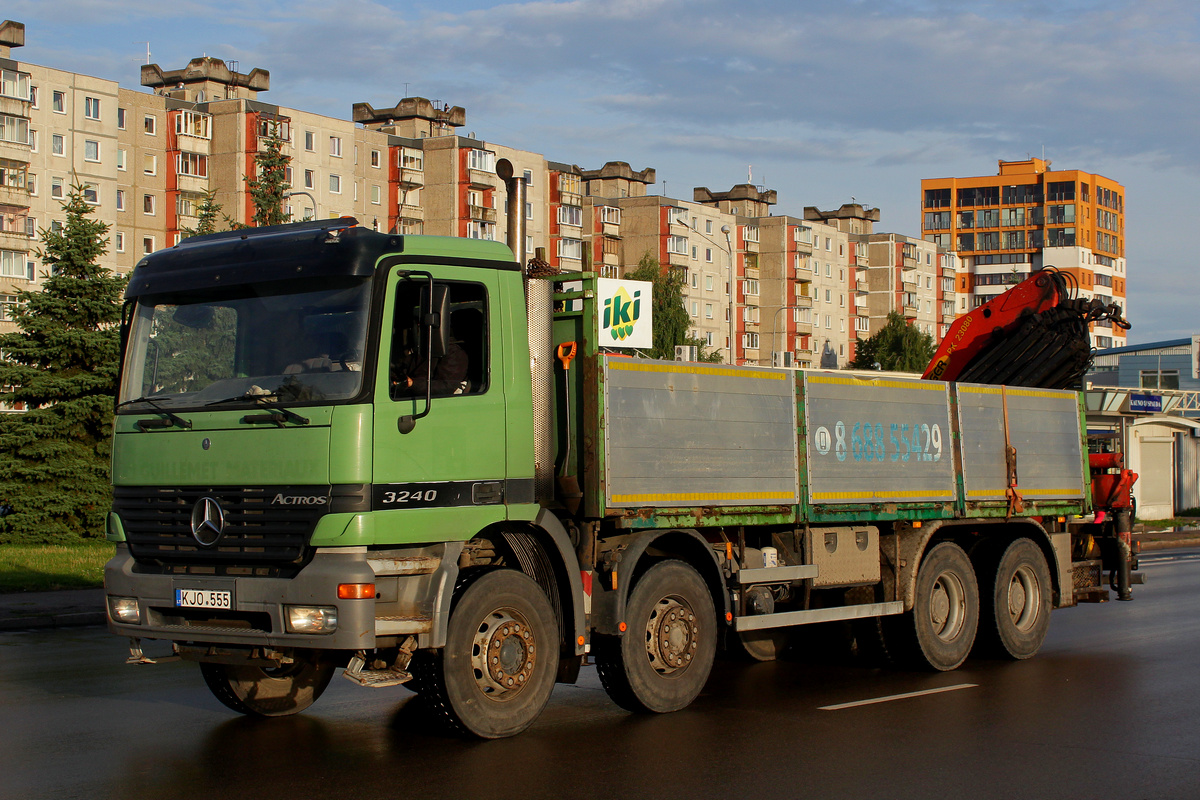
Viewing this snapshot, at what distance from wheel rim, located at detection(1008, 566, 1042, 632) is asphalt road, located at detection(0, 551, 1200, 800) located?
54 centimetres

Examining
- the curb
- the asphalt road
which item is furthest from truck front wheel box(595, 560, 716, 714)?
the curb

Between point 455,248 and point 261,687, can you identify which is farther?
point 261,687

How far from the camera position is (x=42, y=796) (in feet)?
22.2

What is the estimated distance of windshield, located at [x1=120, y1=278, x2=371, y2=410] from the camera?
7.75 meters

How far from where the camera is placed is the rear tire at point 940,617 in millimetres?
11281

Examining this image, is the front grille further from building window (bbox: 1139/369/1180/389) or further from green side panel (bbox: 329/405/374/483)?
building window (bbox: 1139/369/1180/389)

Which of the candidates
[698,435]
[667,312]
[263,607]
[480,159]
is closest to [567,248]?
[480,159]

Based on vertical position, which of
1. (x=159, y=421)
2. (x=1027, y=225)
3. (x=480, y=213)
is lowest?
(x=159, y=421)

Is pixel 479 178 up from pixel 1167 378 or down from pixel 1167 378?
up

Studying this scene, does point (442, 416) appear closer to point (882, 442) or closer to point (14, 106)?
point (882, 442)

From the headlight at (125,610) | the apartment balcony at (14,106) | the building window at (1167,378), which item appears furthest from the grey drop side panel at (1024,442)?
the building window at (1167,378)

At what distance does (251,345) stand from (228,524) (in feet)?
3.49

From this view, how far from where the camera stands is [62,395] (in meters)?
27.9

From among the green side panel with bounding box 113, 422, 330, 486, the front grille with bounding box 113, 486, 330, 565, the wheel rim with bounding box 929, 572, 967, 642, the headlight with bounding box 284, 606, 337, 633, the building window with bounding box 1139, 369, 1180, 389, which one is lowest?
the wheel rim with bounding box 929, 572, 967, 642
